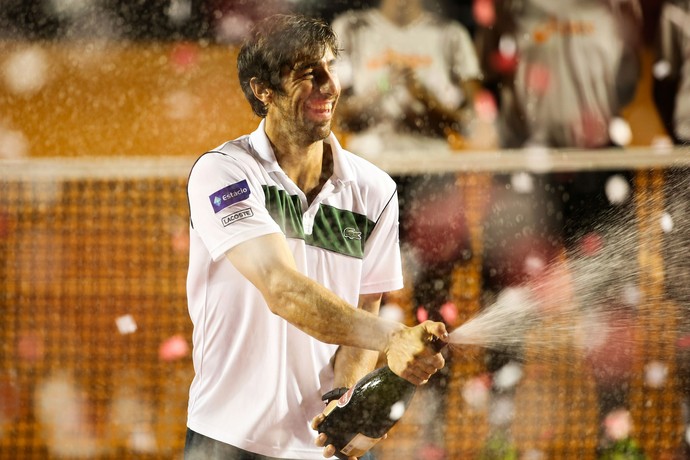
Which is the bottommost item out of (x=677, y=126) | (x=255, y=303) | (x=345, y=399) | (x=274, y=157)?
(x=677, y=126)

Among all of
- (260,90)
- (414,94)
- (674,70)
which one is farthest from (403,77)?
(260,90)

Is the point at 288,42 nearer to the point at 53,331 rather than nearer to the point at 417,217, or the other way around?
the point at 417,217

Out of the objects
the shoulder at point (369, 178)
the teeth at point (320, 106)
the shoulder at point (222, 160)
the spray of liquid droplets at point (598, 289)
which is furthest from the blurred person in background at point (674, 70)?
the shoulder at point (222, 160)

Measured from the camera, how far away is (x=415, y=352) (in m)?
1.58

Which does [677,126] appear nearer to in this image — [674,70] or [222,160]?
[674,70]

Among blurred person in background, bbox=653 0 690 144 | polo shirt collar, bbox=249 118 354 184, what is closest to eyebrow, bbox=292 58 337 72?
polo shirt collar, bbox=249 118 354 184

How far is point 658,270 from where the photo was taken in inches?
133

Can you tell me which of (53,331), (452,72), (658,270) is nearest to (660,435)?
(658,270)

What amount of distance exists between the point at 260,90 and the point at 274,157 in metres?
0.21

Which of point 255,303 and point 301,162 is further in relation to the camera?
point 301,162

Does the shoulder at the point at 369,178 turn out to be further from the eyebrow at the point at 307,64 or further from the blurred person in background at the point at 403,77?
the blurred person in background at the point at 403,77

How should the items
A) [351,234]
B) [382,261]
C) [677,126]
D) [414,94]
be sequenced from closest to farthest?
[351,234], [382,261], [414,94], [677,126]

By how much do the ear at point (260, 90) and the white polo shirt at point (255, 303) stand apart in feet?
0.51

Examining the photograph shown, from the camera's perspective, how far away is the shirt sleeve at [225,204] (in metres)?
1.71
